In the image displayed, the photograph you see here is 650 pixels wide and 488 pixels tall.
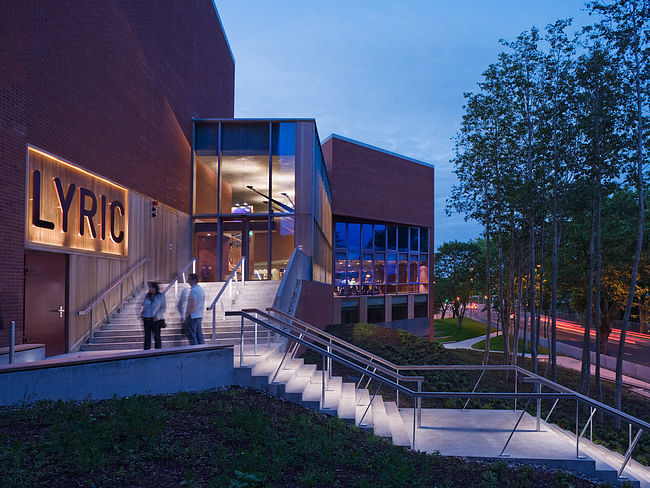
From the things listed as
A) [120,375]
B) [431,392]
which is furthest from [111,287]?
[431,392]

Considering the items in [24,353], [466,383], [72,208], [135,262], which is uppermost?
[72,208]

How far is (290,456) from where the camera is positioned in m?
4.59

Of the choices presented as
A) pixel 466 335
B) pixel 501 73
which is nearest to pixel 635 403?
pixel 501 73

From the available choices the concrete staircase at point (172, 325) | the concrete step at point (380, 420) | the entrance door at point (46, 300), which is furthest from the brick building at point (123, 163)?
the concrete step at point (380, 420)

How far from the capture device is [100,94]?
37.8 ft

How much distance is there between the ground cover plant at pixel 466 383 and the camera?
1093 cm

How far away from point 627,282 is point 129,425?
25962 mm

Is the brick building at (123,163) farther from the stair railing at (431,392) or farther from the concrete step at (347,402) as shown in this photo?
the stair railing at (431,392)

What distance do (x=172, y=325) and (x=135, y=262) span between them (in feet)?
13.1

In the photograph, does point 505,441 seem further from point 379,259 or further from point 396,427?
point 379,259

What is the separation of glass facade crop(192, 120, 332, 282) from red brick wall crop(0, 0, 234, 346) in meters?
0.81

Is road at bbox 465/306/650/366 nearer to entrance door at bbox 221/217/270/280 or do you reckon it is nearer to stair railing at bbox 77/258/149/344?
entrance door at bbox 221/217/270/280

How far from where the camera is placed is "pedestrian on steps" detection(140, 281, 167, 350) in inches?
333

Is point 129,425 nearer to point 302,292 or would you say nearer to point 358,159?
point 302,292
